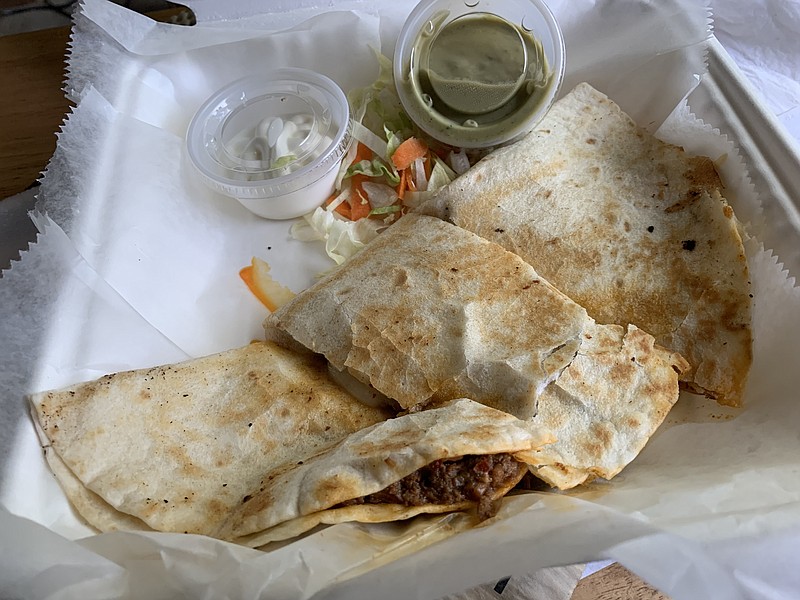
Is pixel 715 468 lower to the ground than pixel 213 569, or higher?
higher

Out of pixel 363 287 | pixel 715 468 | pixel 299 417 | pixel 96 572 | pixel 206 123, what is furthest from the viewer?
pixel 206 123

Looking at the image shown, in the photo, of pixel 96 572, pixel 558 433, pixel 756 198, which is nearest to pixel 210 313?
pixel 96 572

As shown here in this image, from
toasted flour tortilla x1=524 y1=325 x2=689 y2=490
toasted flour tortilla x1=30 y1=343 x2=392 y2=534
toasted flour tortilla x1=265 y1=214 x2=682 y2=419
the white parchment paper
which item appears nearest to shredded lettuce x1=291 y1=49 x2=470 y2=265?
the white parchment paper

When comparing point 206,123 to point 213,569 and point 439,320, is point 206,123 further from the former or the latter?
point 213,569

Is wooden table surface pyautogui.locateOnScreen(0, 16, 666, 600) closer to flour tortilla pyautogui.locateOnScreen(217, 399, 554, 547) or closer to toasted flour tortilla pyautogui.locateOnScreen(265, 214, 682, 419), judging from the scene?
toasted flour tortilla pyautogui.locateOnScreen(265, 214, 682, 419)

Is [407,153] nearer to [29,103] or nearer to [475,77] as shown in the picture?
[475,77]

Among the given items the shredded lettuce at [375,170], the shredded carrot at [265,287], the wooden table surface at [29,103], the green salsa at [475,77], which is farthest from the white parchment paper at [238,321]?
the wooden table surface at [29,103]
